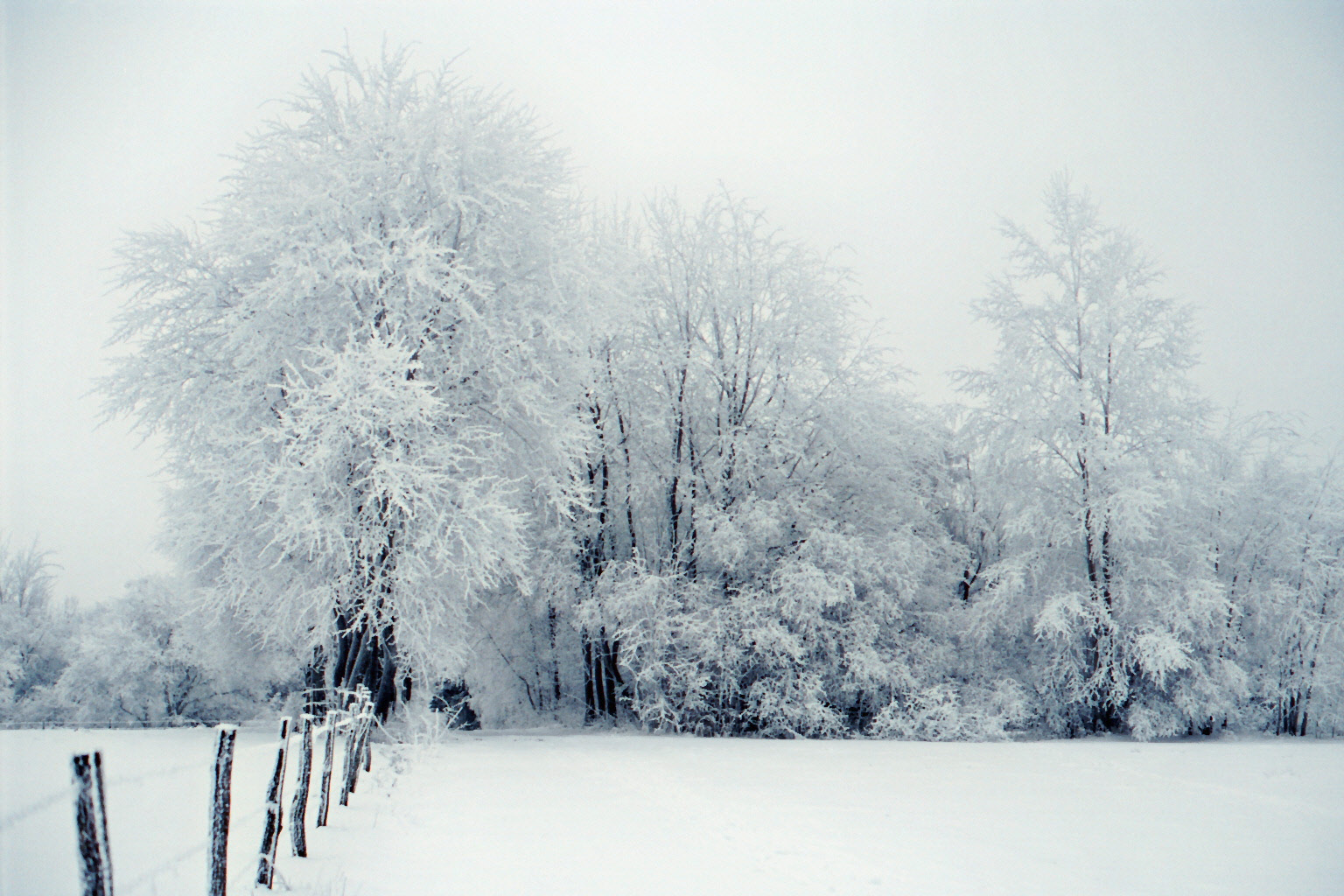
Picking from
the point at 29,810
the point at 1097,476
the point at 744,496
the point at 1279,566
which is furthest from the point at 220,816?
the point at 1279,566

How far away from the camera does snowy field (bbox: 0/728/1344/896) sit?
4.04m

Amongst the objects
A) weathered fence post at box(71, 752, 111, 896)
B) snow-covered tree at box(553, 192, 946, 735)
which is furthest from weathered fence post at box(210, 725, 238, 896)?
snow-covered tree at box(553, 192, 946, 735)

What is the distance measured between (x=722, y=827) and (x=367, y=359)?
328 inches

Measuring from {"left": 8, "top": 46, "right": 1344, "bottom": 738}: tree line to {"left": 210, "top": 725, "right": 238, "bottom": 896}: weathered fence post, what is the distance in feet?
27.2

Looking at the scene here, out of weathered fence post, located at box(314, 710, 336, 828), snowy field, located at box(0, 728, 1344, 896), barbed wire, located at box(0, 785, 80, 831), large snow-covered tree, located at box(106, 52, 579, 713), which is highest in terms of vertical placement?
large snow-covered tree, located at box(106, 52, 579, 713)

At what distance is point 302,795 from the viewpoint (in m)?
5.71

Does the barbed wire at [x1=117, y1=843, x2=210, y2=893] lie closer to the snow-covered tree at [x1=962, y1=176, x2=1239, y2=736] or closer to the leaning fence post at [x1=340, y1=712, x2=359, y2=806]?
the leaning fence post at [x1=340, y1=712, x2=359, y2=806]

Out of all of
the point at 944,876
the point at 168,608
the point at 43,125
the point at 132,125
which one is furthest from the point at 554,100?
the point at 168,608

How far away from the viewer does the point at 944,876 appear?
19.2 feet

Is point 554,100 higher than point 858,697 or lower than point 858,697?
higher

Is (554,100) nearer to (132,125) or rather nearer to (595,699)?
(132,125)

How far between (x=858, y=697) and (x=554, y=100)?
49.6 ft

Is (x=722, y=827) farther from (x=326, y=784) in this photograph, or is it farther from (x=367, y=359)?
(x=367, y=359)

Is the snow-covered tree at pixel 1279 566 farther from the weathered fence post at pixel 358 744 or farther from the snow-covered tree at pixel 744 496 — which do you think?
the weathered fence post at pixel 358 744
